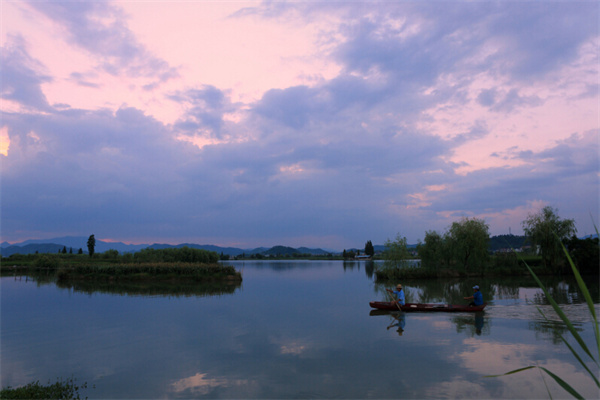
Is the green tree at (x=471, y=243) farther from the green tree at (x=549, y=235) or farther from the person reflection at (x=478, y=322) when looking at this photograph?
the person reflection at (x=478, y=322)

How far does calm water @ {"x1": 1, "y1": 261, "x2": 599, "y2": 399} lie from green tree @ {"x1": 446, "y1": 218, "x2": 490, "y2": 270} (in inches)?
773

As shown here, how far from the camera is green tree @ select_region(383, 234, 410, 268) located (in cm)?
4466

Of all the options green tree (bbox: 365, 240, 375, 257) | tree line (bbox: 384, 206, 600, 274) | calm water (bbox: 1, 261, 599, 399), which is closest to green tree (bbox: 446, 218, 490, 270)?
tree line (bbox: 384, 206, 600, 274)

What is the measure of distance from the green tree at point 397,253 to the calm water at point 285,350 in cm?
1920

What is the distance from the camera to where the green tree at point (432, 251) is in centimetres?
4862

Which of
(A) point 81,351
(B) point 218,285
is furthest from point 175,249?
(A) point 81,351

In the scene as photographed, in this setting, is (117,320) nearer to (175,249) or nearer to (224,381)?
(224,381)

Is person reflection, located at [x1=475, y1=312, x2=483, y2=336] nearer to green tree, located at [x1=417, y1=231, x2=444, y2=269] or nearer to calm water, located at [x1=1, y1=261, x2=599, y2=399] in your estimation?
calm water, located at [x1=1, y1=261, x2=599, y2=399]

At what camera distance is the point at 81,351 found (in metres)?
14.2

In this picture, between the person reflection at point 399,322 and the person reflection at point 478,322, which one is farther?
the person reflection at point 399,322

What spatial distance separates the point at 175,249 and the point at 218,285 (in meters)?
28.7

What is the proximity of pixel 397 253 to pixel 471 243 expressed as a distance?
8.96 m

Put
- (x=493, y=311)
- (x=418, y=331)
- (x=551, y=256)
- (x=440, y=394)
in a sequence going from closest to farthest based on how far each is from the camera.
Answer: (x=440, y=394)
(x=418, y=331)
(x=493, y=311)
(x=551, y=256)

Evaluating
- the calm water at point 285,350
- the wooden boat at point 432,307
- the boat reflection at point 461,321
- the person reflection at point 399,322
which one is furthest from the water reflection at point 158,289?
the person reflection at point 399,322
